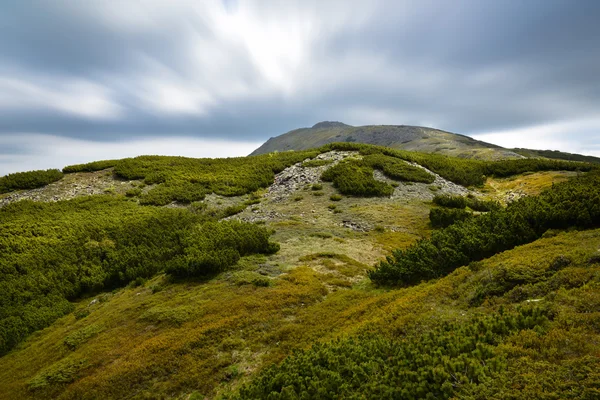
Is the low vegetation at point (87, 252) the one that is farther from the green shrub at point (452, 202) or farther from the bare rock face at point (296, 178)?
the green shrub at point (452, 202)

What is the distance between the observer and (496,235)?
1222 cm

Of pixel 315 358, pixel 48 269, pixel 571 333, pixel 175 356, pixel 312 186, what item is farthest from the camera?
pixel 312 186

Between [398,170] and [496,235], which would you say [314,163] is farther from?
[496,235]

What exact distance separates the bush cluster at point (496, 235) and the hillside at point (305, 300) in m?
0.06

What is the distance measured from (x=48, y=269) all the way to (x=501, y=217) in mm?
24490

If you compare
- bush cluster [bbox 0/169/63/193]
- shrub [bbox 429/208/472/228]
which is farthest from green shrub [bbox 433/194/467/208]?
bush cluster [bbox 0/169/63/193]

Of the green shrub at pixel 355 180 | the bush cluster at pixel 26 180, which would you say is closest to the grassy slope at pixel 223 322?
the green shrub at pixel 355 180

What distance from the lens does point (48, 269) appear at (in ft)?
59.4

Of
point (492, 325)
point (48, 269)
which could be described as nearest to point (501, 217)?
point (492, 325)

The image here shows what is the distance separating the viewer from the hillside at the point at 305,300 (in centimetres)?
595

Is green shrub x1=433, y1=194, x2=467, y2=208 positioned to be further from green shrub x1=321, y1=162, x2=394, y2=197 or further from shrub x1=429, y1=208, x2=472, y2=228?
green shrub x1=321, y1=162, x2=394, y2=197

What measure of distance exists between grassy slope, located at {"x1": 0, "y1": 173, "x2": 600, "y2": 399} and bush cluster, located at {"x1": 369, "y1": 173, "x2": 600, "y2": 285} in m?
1.36

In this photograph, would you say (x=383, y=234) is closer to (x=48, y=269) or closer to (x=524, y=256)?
(x=524, y=256)

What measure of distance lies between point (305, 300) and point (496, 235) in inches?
321
